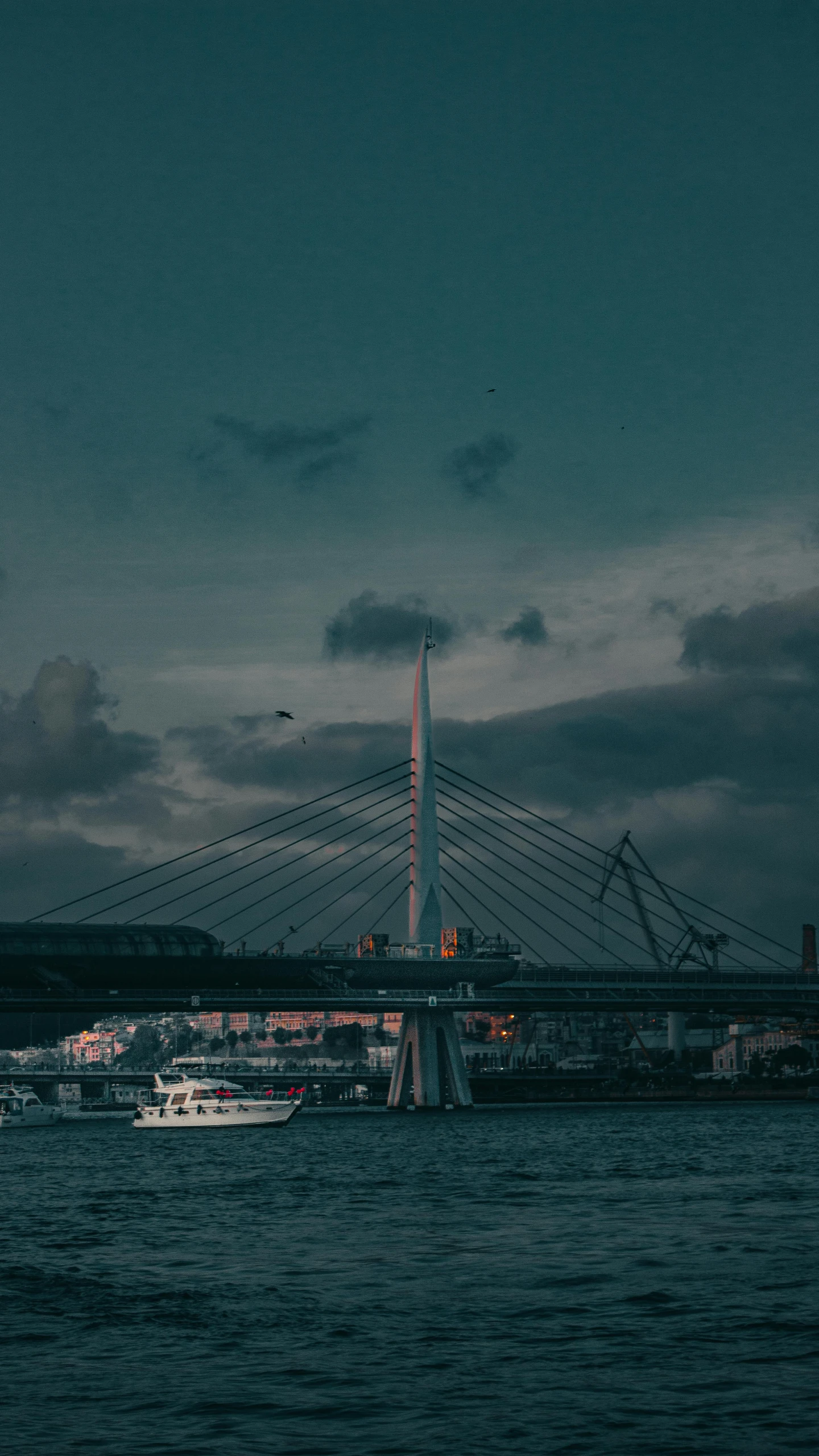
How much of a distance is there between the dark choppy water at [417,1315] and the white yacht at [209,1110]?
150ft

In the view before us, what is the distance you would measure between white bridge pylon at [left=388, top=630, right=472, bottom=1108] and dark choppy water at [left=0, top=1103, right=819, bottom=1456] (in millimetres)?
57608

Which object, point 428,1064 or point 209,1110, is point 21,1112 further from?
point 209,1110

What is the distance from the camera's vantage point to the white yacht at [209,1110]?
9569cm

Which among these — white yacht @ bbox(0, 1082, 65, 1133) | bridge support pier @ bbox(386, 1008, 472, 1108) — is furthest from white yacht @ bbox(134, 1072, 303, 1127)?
white yacht @ bbox(0, 1082, 65, 1133)

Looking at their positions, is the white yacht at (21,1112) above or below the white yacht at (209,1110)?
below

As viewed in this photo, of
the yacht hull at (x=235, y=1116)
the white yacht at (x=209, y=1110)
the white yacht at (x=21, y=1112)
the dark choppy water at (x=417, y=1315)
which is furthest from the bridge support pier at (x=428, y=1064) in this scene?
the dark choppy water at (x=417, y=1315)

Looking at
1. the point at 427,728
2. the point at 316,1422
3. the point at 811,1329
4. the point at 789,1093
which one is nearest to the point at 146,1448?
the point at 316,1422

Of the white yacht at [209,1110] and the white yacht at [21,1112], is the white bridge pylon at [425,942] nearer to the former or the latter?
the white yacht at [209,1110]

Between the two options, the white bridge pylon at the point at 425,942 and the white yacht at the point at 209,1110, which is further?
the white bridge pylon at the point at 425,942

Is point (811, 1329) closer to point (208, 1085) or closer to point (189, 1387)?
point (189, 1387)

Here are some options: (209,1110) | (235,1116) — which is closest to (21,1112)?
(209,1110)

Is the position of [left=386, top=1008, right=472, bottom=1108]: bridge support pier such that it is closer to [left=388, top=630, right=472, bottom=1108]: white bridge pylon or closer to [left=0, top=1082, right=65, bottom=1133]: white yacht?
[left=388, top=630, right=472, bottom=1108]: white bridge pylon

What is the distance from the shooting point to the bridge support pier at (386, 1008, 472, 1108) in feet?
370

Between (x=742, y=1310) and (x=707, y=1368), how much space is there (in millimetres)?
4194
